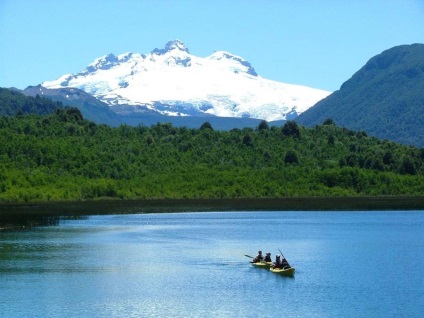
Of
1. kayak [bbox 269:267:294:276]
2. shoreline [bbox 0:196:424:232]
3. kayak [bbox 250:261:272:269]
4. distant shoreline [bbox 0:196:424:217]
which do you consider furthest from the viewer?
distant shoreline [bbox 0:196:424:217]

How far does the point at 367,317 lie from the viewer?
200ft

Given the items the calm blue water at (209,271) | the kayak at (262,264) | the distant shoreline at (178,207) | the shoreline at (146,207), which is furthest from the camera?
the distant shoreline at (178,207)

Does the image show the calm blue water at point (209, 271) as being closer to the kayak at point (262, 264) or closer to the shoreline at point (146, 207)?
the kayak at point (262, 264)

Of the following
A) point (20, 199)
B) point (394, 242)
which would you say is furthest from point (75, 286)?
point (20, 199)

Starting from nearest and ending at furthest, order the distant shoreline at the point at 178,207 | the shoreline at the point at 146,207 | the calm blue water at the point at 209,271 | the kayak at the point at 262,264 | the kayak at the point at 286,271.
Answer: the calm blue water at the point at 209,271 → the kayak at the point at 286,271 → the kayak at the point at 262,264 → the shoreline at the point at 146,207 → the distant shoreline at the point at 178,207

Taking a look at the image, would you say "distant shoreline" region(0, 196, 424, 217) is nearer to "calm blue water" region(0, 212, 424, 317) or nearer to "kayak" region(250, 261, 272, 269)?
"calm blue water" region(0, 212, 424, 317)

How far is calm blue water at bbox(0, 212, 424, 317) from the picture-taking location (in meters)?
65.3

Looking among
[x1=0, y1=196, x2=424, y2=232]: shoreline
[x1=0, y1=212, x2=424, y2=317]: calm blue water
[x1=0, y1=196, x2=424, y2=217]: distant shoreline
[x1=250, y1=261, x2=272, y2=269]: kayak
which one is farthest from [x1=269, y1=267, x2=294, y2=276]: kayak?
[x1=0, y1=196, x2=424, y2=217]: distant shoreline

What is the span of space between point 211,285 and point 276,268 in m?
9.27

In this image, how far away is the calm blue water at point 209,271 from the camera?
214 feet

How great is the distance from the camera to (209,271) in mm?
83500

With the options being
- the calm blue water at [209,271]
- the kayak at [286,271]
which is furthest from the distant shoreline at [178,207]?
the kayak at [286,271]

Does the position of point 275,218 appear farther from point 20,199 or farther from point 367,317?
point 367,317

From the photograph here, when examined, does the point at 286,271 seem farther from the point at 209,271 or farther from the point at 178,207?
the point at 178,207
